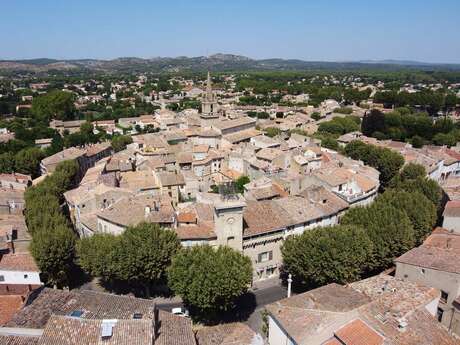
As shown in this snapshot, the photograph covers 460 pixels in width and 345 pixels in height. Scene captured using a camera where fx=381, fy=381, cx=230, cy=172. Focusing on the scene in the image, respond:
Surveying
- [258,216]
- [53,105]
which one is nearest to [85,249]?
[258,216]

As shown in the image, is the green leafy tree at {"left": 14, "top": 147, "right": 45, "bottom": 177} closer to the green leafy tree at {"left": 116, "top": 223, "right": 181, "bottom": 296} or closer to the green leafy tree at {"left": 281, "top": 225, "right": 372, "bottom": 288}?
the green leafy tree at {"left": 116, "top": 223, "right": 181, "bottom": 296}

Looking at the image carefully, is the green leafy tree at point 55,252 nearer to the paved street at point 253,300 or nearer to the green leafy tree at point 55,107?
the paved street at point 253,300

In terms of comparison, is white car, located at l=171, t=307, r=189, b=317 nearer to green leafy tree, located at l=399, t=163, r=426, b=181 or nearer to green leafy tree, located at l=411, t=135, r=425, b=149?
green leafy tree, located at l=399, t=163, r=426, b=181

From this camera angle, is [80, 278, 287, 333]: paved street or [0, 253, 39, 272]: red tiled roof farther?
[0, 253, 39, 272]: red tiled roof

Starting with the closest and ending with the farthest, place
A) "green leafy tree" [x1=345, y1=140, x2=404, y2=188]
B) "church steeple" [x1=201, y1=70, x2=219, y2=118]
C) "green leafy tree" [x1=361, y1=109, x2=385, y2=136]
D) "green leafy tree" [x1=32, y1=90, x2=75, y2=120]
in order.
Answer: "green leafy tree" [x1=345, y1=140, x2=404, y2=188], "church steeple" [x1=201, y1=70, x2=219, y2=118], "green leafy tree" [x1=361, y1=109, x2=385, y2=136], "green leafy tree" [x1=32, y1=90, x2=75, y2=120]

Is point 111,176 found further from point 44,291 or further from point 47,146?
point 47,146

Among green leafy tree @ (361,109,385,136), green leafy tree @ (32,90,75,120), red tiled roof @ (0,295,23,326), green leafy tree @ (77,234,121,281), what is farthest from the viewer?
green leafy tree @ (32,90,75,120)

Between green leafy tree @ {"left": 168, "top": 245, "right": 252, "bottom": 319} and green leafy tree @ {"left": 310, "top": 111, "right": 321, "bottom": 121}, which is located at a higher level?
green leafy tree @ {"left": 310, "top": 111, "right": 321, "bottom": 121}

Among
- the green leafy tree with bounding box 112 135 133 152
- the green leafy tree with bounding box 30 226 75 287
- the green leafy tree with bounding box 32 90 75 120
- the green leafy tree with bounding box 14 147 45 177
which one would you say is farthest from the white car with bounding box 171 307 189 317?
the green leafy tree with bounding box 32 90 75 120

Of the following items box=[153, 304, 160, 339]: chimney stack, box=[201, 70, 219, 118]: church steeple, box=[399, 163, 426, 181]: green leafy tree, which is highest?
box=[201, 70, 219, 118]: church steeple
